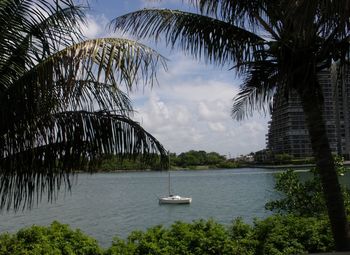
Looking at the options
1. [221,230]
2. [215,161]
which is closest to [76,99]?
[221,230]

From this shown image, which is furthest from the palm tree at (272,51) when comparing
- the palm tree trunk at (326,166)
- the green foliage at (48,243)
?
the green foliage at (48,243)

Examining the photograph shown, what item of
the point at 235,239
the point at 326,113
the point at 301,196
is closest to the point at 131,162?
the point at 235,239

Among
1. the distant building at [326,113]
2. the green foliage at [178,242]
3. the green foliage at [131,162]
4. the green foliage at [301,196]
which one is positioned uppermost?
the distant building at [326,113]

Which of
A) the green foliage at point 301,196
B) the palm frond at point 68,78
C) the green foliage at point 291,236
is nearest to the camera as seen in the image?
the palm frond at point 68,78

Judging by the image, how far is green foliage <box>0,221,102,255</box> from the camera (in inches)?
341

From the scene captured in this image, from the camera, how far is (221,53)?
361 inches

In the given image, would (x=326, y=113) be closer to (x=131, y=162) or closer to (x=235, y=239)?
(x=235, y=239)

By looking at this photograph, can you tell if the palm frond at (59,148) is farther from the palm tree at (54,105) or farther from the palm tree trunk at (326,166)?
the palm tree trunk at (326,166)

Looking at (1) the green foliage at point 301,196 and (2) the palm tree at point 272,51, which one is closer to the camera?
(2) the palm tree at point 272,51

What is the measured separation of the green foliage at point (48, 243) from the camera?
8664 millimetres

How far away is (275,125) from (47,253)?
662cm

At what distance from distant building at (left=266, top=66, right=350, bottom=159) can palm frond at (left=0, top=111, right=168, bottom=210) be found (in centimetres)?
311

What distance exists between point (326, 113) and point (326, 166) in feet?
7.68

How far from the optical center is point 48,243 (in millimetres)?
8883
